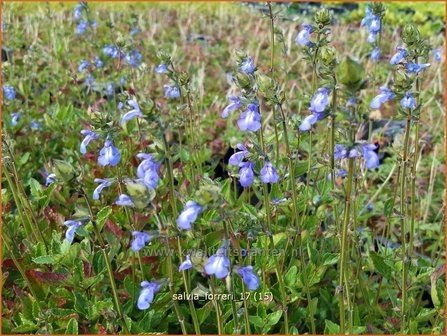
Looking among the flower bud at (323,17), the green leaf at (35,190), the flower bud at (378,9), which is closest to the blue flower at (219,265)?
the flower bud at (323,17)

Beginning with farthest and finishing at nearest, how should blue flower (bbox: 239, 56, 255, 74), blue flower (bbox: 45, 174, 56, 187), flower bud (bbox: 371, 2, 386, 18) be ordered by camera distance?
flower bud (bbox: 371, 2, 386, 18) → blue flower (bbox: 239, 56, 255, 74) → blue flower (bbox: 45, 174, 56, 187)

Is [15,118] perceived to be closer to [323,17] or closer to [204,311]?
[204,311]

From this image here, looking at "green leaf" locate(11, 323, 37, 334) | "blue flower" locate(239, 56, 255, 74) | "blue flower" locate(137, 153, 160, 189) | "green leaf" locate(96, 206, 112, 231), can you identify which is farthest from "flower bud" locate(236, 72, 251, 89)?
"green leaf" locate(11, 323, 37, 334)

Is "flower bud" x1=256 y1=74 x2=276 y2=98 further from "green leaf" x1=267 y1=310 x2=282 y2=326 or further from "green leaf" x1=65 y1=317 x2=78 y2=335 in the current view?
"green leaf" x1=65 y1=317 x2=78 y2=335

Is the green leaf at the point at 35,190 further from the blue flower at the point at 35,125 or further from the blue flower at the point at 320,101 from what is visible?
the blue flower at the point at 320,101

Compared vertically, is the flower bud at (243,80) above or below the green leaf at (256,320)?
above

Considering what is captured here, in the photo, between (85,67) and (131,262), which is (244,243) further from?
(85,67)
